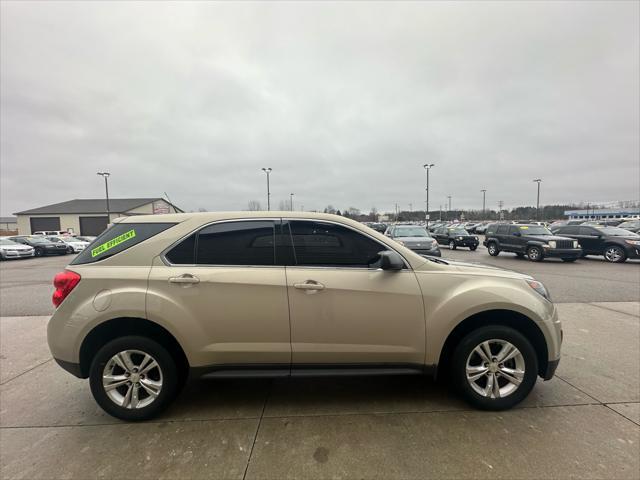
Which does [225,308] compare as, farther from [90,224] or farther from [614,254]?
[90,224]

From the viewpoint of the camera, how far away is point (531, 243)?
13789 mm

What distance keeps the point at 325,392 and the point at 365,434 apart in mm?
738

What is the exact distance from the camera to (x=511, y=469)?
2.15 metres

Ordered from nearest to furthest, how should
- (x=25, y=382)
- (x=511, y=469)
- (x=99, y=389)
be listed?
(x=511, y=469)
(x=99, y=389)
(x=25, y=382)

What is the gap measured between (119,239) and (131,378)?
1.27m

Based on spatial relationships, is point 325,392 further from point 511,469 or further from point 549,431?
point 549,431

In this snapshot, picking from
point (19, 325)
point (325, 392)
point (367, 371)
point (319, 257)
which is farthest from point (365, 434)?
point (19, 325)

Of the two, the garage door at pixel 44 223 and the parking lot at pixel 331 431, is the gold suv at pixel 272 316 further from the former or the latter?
the garage door at pixel 44 223

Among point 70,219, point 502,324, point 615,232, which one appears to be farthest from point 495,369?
point 70,219

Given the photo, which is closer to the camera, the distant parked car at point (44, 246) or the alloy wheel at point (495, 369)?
the alloy wheel at point (495, 369)

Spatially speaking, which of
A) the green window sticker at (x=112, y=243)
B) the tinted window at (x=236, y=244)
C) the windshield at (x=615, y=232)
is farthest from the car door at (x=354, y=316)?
the windshield at (x=615, y=232)

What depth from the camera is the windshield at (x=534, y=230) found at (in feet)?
46.1

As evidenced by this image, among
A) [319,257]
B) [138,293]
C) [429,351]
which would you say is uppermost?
[319,257]

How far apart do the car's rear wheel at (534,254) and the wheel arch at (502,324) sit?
512 inches
